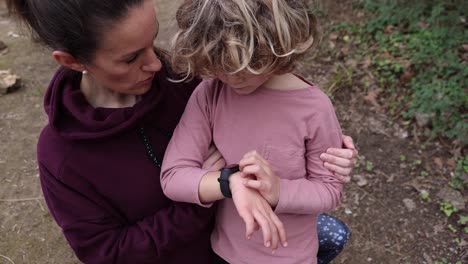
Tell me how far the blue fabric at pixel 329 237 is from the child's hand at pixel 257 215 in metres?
0.82

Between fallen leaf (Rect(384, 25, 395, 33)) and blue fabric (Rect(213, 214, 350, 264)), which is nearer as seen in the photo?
blue fabric (Rect(213, 214, 350, 264))

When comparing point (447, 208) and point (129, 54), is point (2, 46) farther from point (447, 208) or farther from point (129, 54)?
point (447, 208)

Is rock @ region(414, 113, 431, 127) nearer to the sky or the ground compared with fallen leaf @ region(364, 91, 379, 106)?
nearer to the sky

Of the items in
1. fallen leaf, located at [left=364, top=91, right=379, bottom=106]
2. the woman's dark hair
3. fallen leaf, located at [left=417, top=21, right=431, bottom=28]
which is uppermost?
the woman's dark hair

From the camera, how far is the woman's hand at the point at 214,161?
1476mm

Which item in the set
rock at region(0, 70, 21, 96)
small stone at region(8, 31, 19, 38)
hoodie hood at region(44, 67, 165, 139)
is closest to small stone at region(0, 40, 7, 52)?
small stone at region(8, 31, 19, 38)

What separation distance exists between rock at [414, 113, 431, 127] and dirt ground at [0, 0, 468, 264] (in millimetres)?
159

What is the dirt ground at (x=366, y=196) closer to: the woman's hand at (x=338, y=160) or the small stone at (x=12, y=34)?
the woman's hand at (x=338, y=160)

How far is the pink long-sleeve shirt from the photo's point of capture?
1.37 m

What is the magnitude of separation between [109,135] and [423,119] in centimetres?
304

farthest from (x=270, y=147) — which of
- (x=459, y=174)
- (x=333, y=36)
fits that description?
(x=333, y=36)

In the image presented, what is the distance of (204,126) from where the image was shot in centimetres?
149

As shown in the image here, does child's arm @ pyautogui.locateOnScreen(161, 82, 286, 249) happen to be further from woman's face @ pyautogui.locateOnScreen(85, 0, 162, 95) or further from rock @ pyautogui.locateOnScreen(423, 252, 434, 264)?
rock @ pyautogui.locateOnScreen(423, 252, 434, 264)

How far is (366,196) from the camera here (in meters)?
3.31
